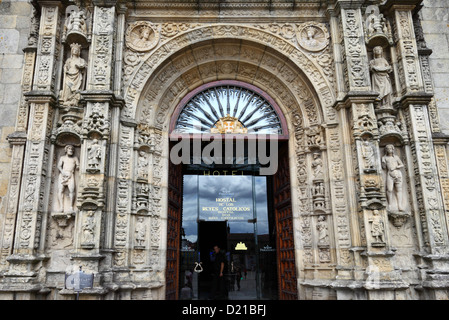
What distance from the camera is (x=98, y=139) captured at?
23.1 ft

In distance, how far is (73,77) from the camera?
7.59 meters

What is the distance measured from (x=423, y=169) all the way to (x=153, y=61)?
6411 mm

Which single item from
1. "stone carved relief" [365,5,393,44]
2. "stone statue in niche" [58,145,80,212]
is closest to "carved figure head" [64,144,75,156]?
"stone statue in niche" [58,145,80,212]

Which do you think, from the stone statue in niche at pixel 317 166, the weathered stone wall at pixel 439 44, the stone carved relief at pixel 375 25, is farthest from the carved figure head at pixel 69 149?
the weathered stone wall at pixel 439 44

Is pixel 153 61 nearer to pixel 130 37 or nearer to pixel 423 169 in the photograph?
pixel 130 37

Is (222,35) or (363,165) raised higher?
(222,35)

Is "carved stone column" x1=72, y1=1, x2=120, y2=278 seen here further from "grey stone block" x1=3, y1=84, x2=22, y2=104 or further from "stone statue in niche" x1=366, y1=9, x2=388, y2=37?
"stone statue in niche" x1=366, y1=9, x2=388, y2=37

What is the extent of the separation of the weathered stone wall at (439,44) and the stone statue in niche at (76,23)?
27.5 feet

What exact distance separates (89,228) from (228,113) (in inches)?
174

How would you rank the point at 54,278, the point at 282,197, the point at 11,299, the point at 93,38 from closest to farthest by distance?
1. the point at 11,299
2. the point at 54,278
3. the point at 93,38
4. the point at 282,197

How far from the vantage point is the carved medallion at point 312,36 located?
8.27 metres

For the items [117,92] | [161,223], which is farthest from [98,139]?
[161,223]

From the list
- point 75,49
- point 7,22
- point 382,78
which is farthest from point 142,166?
point 382,78

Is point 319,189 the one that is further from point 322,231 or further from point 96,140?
point 96,140
